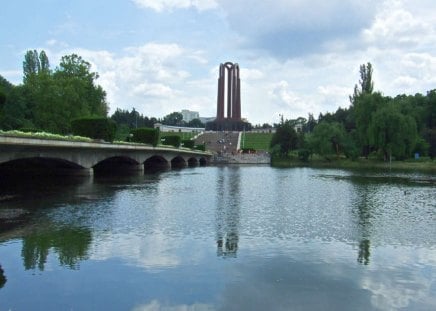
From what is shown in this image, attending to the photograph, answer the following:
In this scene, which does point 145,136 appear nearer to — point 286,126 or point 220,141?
point 286,126

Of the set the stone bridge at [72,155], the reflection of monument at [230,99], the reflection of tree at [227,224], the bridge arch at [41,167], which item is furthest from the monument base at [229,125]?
the reflection of tree at [227,224]

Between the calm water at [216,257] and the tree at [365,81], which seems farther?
the tree at [365,81]

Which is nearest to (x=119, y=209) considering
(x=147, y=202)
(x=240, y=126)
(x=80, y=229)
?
(x=147, y=202)

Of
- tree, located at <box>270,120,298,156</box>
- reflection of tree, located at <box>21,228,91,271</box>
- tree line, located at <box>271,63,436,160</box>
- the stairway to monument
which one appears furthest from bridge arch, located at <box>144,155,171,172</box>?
the stairway to monument

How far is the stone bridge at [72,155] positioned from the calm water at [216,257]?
6.22m

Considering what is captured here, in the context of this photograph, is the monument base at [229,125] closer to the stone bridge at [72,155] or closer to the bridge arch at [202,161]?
the bridge arch at [202,161]

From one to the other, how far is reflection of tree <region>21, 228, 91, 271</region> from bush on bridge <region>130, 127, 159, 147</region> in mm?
46819

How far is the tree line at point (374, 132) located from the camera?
8619cm

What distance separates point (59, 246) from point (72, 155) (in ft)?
94.4

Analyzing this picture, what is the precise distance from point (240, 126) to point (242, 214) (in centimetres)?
16771

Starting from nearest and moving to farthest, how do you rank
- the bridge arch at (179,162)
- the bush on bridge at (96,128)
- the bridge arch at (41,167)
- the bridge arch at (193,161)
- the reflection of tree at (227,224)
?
the reflection of tree at (227,224), the bridge arch at (41,167), the bush on bridge at (96,128), the bridge arch at (179,162), the bridge arch at (193,161)

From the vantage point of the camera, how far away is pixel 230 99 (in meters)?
176

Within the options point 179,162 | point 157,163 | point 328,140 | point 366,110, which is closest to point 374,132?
point 366,110

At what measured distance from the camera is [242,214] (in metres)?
22.9
